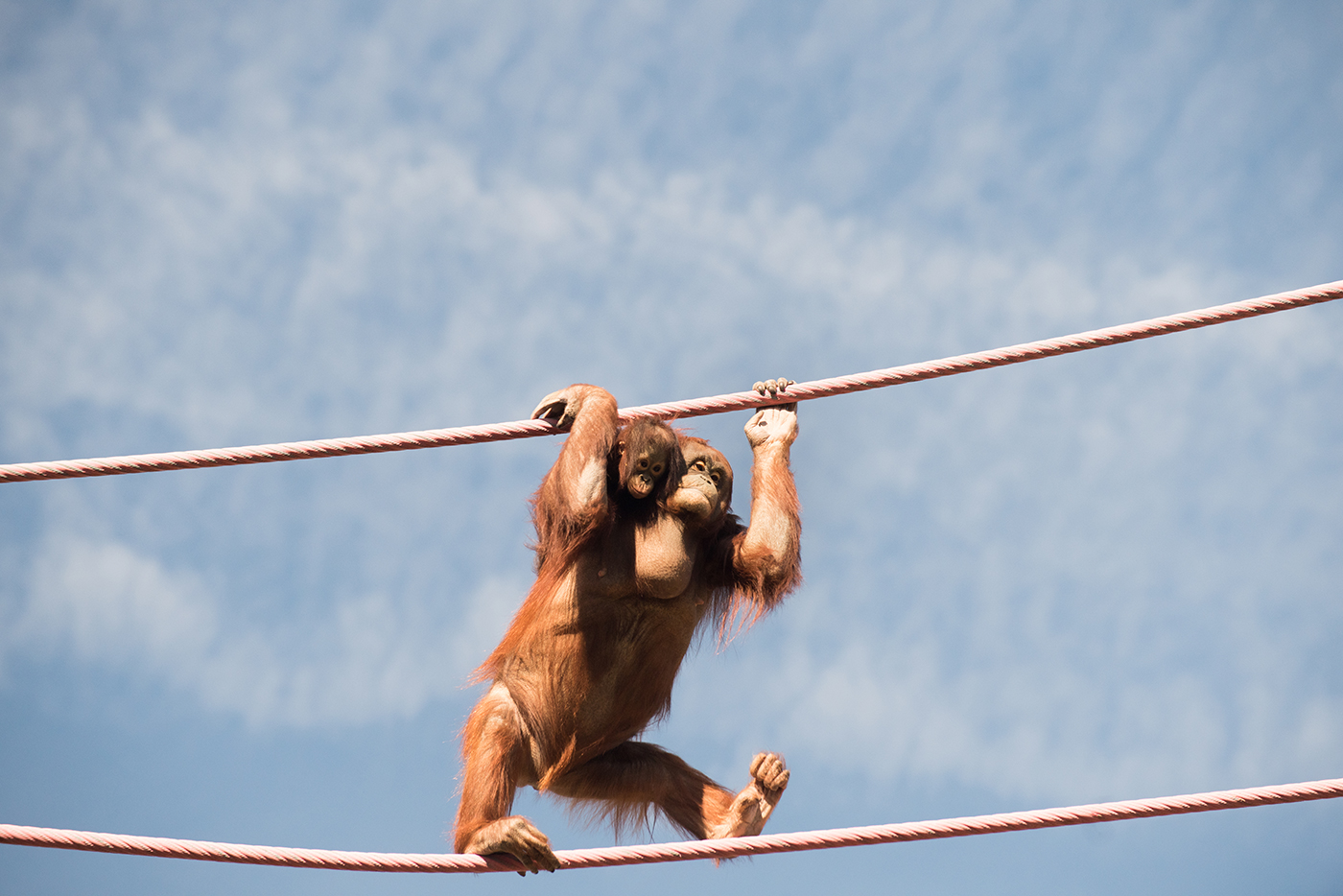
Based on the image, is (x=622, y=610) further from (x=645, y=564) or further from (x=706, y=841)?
(x=706, y=841)

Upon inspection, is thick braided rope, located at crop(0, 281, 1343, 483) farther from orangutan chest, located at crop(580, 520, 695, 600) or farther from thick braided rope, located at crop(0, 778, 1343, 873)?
thick braided rope, located at crop(0, 778, 1343, 873)

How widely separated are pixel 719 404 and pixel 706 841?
190cm

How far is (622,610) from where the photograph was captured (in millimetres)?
6852

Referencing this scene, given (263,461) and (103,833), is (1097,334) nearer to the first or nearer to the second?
(263,461)

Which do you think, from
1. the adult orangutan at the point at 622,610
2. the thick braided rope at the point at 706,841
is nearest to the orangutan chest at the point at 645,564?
the adult orangutan at the point at 622,610

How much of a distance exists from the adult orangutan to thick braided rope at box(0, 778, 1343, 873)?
103 centimetres

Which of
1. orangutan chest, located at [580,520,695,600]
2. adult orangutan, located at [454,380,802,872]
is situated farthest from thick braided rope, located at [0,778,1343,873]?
orangutan chest, located at [580,520,695,600]

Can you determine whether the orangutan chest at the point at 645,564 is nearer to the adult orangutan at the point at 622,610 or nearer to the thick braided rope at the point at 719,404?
the adult orangutan at the point at 622,610

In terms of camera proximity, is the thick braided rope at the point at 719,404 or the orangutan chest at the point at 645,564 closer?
the thick braided rope at the point at 719,404

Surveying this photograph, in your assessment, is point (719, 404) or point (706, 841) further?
point (719, 404)

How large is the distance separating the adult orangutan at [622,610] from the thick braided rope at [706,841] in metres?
1.03

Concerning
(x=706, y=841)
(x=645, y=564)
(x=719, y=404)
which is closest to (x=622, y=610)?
(x=645, y=564)

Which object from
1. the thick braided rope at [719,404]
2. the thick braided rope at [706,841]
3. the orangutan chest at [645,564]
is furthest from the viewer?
the orangutan chest at [645,564]

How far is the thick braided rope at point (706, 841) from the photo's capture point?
506 cm
